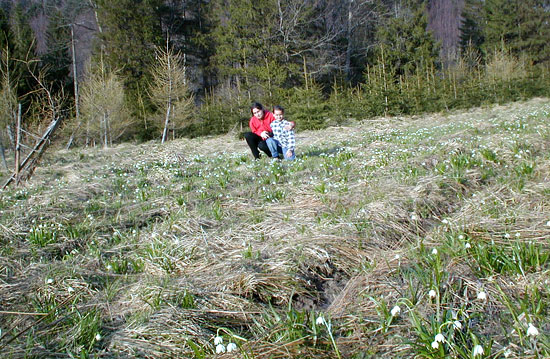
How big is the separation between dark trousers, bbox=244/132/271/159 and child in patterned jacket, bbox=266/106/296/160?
22cm

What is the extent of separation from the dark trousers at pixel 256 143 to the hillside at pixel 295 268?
2682mm

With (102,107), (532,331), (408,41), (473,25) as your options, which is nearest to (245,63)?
(102,107)

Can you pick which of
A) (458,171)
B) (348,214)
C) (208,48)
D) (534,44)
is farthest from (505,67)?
(348,214)

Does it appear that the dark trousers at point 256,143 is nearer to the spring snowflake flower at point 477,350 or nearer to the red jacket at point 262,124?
the red jacket at point 262,124

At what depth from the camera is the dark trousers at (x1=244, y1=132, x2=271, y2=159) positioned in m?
7.68

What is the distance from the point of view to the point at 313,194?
Answer: 14.4 feet

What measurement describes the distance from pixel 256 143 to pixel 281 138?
0.62 meters

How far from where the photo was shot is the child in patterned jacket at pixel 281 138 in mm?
7188

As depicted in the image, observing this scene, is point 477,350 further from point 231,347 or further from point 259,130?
point 259,130

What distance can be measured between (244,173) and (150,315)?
4.03 m

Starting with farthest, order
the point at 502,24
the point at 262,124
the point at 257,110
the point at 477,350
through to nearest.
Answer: the point at 502,24 < the point at 262,124 < the point at 257,110 < the point at 477,350

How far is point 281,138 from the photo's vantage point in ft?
24.3

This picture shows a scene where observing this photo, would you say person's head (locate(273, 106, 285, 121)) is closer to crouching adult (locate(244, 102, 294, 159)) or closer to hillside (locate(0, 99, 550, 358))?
crouching adult (locate(244, 102, 294, 159))

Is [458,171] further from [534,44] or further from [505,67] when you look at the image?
[534,44]
